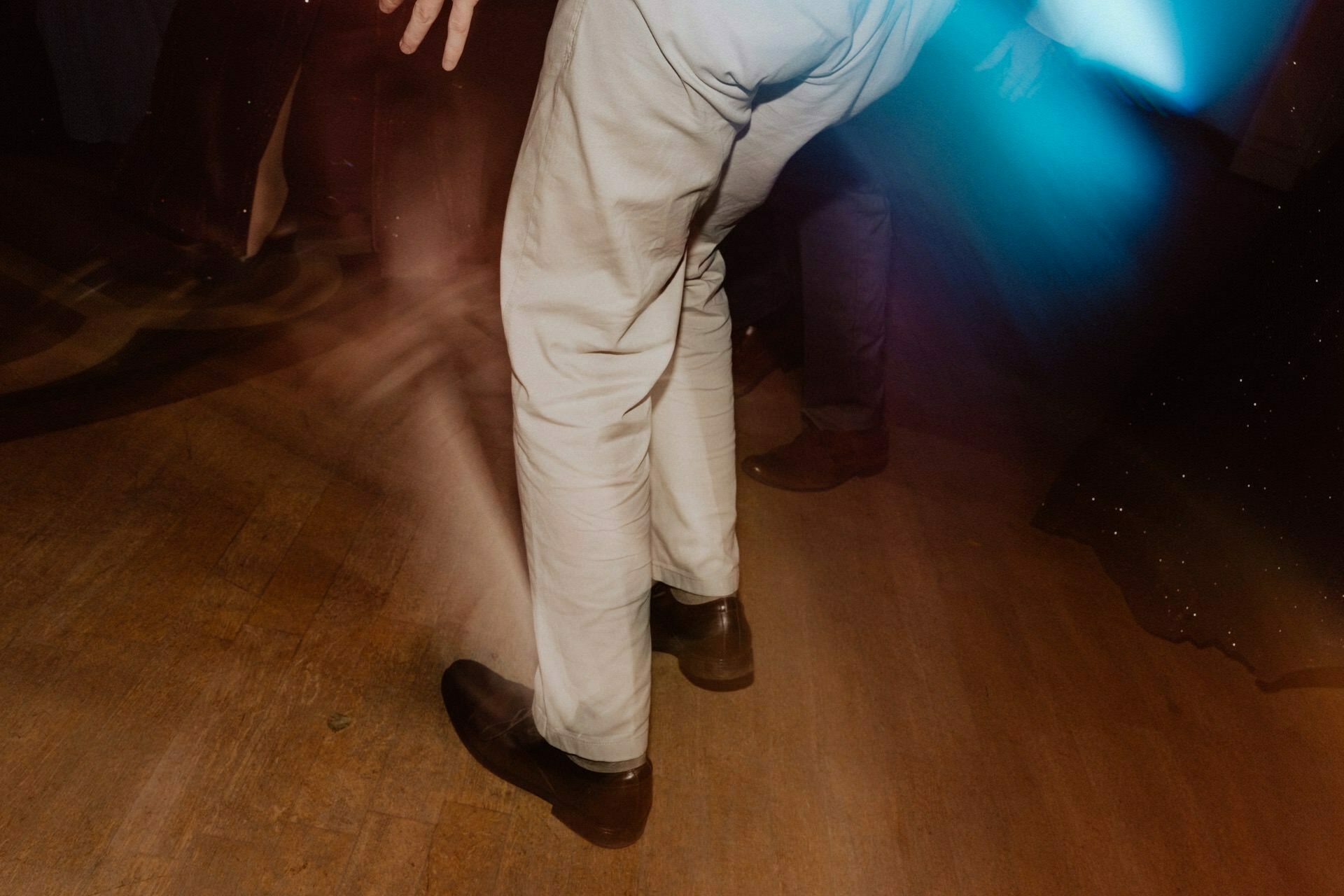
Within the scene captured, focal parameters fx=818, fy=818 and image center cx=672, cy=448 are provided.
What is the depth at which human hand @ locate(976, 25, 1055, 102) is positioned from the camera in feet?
→ 4.53

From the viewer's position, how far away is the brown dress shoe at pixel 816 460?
1.50 m

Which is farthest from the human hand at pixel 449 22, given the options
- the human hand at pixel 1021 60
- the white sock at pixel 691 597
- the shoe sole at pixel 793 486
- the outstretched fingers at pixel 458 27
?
the human hand at pixel 1021 60

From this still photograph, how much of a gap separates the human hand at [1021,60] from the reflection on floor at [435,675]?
780mm

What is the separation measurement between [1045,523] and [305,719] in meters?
1.31

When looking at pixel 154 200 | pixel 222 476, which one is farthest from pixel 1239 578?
pixel 154 200

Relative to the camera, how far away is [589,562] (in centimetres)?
78

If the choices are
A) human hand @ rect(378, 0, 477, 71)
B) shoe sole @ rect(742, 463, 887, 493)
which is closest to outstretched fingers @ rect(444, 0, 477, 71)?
human hand @ rect(378, 0, 477, 71)

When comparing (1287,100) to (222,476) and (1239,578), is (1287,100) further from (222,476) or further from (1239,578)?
(222,476)

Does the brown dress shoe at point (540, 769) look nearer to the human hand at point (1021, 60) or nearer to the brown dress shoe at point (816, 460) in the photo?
the brown dress shoe at point (816, 460)

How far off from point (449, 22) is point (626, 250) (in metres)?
0.24

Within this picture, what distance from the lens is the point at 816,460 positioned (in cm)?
152

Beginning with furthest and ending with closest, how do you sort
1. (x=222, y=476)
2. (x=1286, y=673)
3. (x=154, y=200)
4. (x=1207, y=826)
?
(x=154, y=200), (x=1286, y=673), (x=222, y=476), (x=1207, y=826)

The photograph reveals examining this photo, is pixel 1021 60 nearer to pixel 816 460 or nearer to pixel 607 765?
pixel 816 460

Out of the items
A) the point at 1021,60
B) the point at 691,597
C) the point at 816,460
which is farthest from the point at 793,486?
the point at 1021,60
